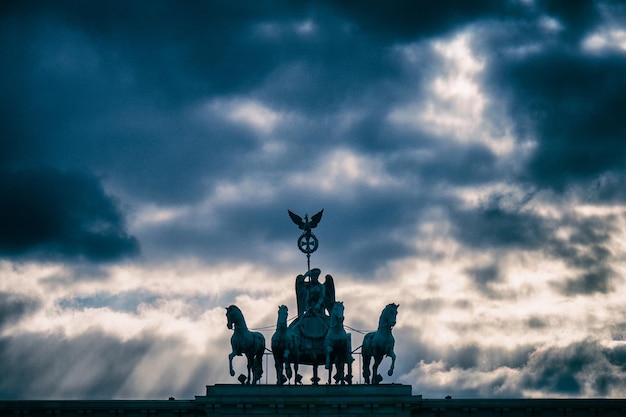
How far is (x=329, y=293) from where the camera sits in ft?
326

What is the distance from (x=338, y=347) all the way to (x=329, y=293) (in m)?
4.09

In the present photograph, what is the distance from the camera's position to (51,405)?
9462cm

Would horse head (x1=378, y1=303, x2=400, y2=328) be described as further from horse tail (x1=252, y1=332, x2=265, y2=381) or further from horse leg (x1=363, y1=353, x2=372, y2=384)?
horse tail (x1=252, y1=332, x2=265, y2=381)

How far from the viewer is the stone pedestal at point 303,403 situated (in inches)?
3718

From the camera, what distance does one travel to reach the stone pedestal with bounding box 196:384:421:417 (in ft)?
310

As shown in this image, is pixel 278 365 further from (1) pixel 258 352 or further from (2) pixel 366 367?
(2) pixel 366 367

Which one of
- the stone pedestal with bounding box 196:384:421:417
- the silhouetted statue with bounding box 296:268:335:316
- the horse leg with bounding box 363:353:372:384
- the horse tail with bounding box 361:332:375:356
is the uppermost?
the silhouetted statue with bounding box 296:268:335:316

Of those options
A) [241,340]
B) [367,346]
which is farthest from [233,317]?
[367,346]

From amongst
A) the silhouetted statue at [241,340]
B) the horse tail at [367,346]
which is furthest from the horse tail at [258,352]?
the horse tail at [367,346]

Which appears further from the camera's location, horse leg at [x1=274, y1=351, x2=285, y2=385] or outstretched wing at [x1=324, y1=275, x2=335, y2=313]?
outstretched wing at [x1=324, y1=275, x2=335, y2=313]

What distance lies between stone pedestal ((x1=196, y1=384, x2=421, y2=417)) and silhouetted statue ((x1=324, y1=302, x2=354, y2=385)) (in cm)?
195

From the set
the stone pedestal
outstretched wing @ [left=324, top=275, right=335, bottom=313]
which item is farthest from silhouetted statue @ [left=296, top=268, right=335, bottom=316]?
the stone pedestal

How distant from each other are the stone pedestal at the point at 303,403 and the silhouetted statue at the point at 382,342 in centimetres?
206

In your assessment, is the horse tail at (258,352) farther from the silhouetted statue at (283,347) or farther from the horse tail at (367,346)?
the horse tail at (367,346)
